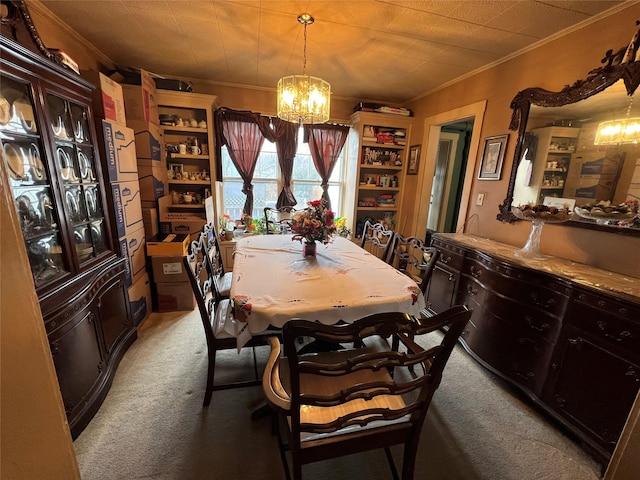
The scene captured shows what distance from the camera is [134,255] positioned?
2.33 metres

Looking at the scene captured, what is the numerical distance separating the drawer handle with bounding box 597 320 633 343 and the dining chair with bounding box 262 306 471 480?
3.21 ft

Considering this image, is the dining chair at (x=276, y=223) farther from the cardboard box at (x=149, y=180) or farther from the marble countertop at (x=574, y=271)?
the marble countertop at (x=574, y=271)

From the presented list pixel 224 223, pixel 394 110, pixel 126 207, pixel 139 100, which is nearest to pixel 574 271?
pixel 394 110

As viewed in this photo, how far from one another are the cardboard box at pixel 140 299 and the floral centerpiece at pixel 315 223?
1.54m

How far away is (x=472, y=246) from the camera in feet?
7.07

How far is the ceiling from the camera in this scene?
5.60 ft

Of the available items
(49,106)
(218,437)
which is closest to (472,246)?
(218,437)

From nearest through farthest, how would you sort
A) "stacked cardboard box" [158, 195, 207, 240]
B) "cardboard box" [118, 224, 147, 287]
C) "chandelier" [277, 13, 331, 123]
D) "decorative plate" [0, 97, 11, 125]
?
"decorative plate" [0, 97, 11, 125]
"chandelier" [277, 13, 331, 123]
"cardboard box" [118, 224, 147, 287]
"stacked cardboard box" [158, 195, 207, 240]

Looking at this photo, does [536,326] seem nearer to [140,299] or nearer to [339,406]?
[339,406]

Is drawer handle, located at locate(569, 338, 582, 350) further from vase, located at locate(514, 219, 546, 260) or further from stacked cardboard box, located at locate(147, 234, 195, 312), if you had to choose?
stacked cardboard box, located at locate(147, 234, 195, 312)

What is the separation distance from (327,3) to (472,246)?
2001 mm

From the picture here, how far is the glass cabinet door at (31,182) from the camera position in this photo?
1.24m

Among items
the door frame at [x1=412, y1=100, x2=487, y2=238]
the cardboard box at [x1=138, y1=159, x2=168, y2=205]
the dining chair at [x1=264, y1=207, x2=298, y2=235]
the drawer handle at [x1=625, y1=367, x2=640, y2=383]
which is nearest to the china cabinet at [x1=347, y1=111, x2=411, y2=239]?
the door frame at [x1=412, y1=100, x2=487, y2=238]

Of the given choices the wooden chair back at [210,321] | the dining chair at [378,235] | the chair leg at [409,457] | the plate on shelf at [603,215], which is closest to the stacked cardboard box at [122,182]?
the wooden chair back at [210,321]
